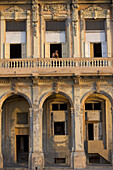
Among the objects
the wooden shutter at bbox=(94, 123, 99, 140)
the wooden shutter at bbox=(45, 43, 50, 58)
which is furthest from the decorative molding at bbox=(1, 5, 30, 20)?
the wooden shutter at bbox=(94, 123, 99, 140)

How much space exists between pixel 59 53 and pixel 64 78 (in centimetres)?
264

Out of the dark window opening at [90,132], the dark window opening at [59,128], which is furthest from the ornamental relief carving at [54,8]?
the dark window opening at [90,132]

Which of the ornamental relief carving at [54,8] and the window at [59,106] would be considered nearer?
the ornamental relief carving at [54,8]

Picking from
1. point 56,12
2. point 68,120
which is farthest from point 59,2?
point 68,120

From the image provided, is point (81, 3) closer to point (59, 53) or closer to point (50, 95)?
point (59, 53)

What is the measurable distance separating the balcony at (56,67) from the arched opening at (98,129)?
2836 mm

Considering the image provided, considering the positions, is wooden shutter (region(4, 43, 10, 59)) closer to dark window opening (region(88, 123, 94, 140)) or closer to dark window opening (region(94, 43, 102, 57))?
dark window opening (region(94, 43, 102, 57))

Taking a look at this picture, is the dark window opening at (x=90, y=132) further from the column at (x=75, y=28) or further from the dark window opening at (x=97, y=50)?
the column at (x=75, y=28)

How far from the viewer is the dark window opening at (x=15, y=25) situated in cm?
2720

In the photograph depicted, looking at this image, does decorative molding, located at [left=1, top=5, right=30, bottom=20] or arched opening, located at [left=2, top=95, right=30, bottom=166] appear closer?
decorative molding, located at [left=1, top=5, right=30, bottom=20]

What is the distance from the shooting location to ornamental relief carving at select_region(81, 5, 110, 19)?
88.3ft

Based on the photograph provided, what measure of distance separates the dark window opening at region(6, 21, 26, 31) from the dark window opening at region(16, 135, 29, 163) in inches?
316

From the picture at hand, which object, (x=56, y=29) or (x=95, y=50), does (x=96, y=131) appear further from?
(x=56, y=29)

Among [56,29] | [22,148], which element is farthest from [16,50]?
[22,148]
